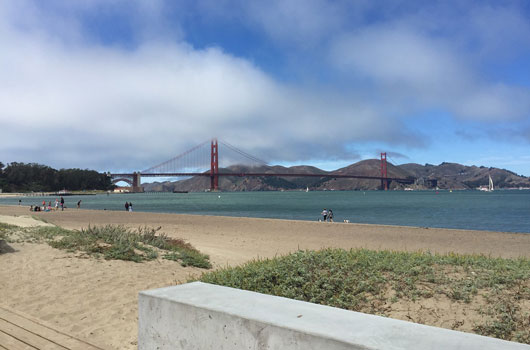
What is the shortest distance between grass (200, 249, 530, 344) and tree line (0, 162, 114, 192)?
476ft

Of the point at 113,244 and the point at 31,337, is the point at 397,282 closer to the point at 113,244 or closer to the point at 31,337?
the point at 31,337

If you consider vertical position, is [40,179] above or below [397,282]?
above

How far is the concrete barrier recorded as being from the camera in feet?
6.34

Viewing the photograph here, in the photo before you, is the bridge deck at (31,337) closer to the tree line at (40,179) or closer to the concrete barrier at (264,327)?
the concrete barrier at (264,327)

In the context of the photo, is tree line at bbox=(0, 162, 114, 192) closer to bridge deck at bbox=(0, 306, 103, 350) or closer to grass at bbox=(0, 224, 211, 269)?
grass at bbox=(0, 224, 211, 269)

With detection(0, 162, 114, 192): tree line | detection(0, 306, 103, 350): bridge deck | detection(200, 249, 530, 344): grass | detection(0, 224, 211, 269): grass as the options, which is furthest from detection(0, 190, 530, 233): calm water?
detection(0, 162, 114, 192): tree line

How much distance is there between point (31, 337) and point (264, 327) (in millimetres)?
3107

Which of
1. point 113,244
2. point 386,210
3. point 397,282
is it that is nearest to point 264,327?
point 397,282

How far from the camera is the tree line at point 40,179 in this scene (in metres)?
130

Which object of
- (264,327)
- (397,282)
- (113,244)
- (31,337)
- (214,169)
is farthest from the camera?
(214,169)

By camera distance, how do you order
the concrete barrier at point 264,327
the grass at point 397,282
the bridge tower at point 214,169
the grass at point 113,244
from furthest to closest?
the bridge tower at point 214,169 < the grass at point 113,244 < the grass at point 397,282 < the concrete barrier at point 264,327

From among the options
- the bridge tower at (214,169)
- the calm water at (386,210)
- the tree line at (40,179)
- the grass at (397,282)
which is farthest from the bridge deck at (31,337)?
the tree line at (40,179)

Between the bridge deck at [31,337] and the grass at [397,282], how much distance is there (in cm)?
170

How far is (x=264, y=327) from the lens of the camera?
7.22 feet
